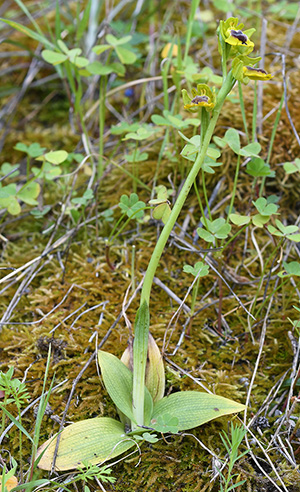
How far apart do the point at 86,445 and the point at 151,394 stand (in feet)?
0.91

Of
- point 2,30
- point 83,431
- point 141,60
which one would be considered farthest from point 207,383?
point 2,30

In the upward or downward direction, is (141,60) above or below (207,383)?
above

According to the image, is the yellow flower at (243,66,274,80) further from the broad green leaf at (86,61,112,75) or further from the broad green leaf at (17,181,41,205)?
the broad green leaf at (17,181,41,205)

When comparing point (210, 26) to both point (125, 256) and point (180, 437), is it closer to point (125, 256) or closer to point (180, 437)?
point (125, 256)

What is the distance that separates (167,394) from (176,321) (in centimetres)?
27

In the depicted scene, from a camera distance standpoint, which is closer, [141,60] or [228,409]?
[228,409]

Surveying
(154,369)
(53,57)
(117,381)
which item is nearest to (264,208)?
(154,369)

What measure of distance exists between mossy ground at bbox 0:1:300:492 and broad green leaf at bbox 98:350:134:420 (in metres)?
0.13

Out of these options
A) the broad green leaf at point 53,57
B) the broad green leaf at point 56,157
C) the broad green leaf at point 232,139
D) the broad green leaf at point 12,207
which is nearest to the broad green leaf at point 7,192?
the broad green leaf at point 12,207

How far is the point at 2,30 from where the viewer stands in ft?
9.80

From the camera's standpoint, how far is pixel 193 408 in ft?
4.26

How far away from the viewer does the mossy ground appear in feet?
4.36

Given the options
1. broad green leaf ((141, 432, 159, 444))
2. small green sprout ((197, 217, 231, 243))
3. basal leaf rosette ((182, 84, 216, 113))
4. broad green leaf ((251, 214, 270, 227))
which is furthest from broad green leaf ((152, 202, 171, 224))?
broad green leaf ((141, 432, 159, 444))

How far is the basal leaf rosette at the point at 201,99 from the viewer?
3.68 ft
